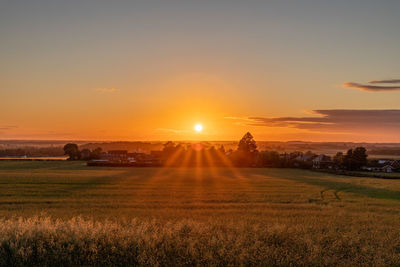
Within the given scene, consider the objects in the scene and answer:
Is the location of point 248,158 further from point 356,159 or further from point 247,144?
point 356,159

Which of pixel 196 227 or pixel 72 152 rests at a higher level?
pixel 72 152

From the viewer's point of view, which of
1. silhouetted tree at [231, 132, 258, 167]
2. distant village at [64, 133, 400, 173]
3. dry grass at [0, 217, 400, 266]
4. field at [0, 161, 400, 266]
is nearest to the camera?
dry grass at [0, 217, 400, 266]

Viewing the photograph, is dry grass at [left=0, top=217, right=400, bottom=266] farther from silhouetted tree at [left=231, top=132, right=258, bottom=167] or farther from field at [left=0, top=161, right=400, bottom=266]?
silhouetted tree at [left=231, top=132, right=258, bottom=167]

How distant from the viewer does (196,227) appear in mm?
13250

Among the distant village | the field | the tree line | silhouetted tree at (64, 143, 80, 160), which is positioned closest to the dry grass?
the field

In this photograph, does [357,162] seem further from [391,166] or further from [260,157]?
[260,157]

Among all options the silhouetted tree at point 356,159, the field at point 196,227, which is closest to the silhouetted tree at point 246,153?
the silhouetted tree at point 356,159

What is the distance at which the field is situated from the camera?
10562 mm

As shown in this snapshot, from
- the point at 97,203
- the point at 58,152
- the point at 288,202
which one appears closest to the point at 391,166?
the point at 288,202

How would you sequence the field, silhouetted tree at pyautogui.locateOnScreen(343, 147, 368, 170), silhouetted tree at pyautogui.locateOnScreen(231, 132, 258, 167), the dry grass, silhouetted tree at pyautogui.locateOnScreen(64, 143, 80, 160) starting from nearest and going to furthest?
the dry grass, the field, silhouetted tree at pyautogui.locateOnScreen(343, 147, 368, 170), silhouetted tree at pyautogui.locateOnScreen(231, 132, 258, 167), silhouetted tree at pyautogui.locateOnScreen(64, 143, 80, 160)

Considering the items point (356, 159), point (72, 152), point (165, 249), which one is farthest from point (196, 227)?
point (72, 152)

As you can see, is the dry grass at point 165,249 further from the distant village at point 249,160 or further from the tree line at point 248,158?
the tree line at point 248,158

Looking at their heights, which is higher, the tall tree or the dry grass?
the tall tree

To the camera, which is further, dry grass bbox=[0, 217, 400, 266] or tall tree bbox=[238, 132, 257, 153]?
tall tree bbox=[238, 132, 257, 153]
